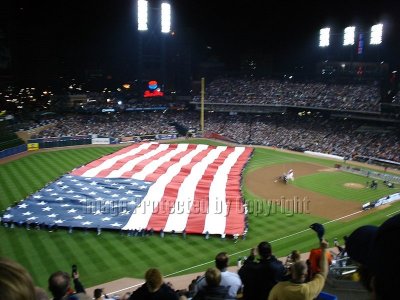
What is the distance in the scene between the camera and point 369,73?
198ft

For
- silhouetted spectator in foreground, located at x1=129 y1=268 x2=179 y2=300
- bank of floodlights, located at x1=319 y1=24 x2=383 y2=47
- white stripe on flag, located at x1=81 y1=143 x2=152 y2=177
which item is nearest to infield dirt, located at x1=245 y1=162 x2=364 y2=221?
white stripe on flag, located at x1=81 y1=143 x2=152 y2=177

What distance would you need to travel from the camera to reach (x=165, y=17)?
226ft

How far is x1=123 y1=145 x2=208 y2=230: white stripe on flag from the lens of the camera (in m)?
23.8

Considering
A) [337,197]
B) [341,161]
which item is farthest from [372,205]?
[341,161]

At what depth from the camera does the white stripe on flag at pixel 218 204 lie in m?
23.5

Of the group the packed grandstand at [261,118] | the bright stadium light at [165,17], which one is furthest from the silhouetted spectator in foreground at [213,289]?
the bright stadium light at [165,17]

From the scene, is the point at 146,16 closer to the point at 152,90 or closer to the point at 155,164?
the point at 152,90

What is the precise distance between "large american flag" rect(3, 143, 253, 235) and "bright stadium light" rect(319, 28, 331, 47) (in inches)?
1364

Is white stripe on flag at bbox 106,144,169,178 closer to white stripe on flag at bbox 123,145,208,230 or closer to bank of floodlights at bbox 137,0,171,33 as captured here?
white stripe on flag at bbox 123,145,208,230

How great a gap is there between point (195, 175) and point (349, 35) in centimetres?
3935

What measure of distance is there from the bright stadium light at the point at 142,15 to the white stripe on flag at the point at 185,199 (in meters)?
39.0

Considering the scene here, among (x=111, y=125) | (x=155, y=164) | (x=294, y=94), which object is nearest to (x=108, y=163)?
(x=155, y=164)

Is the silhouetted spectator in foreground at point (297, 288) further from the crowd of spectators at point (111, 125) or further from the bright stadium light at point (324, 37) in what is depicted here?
the bright stadium light at point (324, 37)

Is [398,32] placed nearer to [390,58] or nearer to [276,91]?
[390,58]
